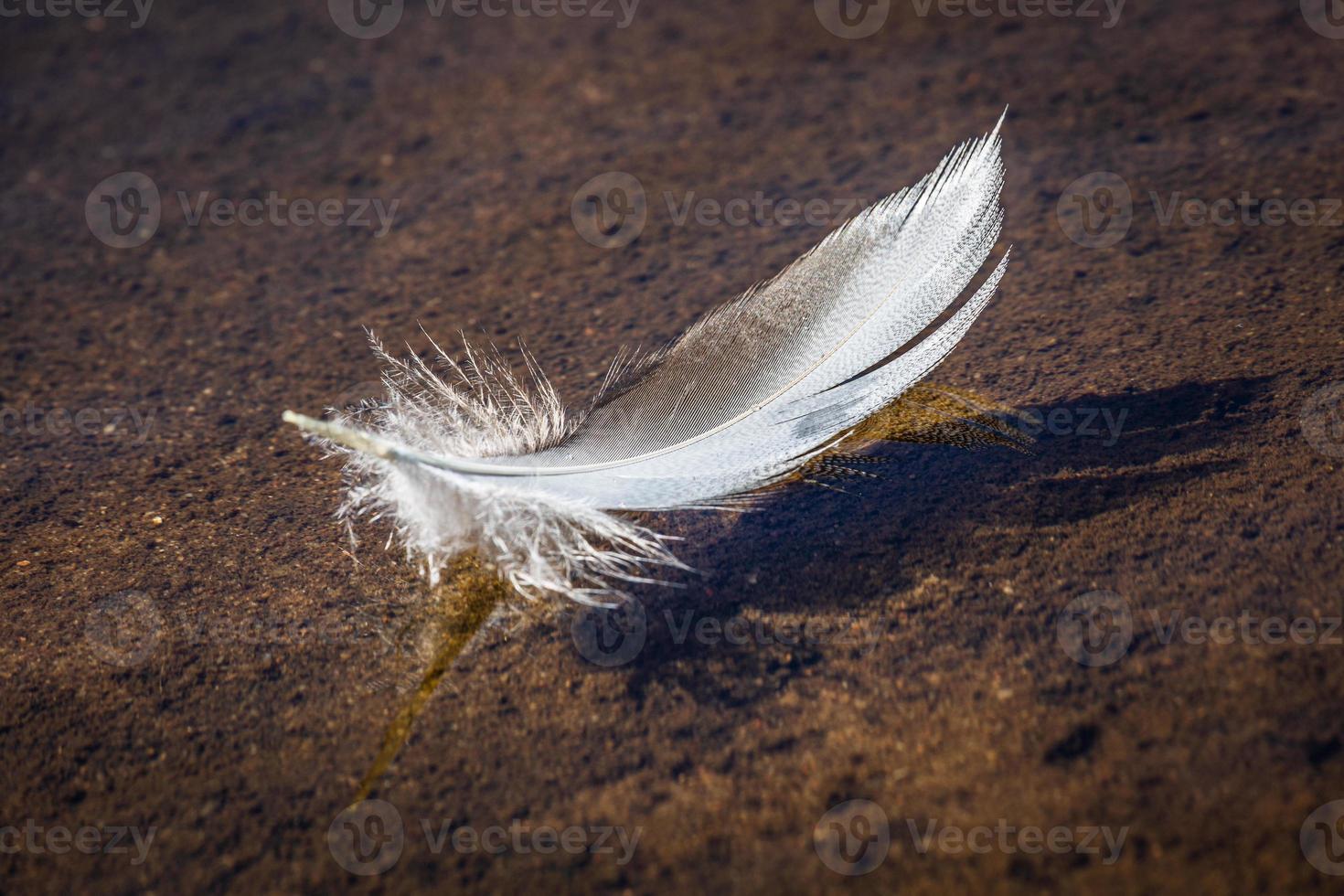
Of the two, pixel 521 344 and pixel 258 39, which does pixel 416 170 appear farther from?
pixel 258 39

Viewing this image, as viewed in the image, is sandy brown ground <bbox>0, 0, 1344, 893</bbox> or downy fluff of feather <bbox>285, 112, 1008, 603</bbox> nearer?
sandy brown ground <bbox>0, 0, 1344, 893</bbox>

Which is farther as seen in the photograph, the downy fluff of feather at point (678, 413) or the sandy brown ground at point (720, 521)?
the downy fluff of feather at point (678, 413)

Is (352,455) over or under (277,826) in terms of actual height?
over

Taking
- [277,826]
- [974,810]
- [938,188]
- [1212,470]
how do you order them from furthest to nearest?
[938,188], [1212,470], [277,826], [974,810]

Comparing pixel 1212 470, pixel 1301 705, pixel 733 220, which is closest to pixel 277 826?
pixel 1301 705
